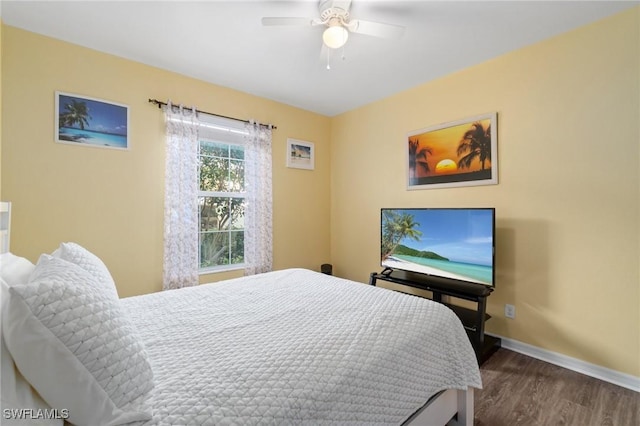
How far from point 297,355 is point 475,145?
8.29ft

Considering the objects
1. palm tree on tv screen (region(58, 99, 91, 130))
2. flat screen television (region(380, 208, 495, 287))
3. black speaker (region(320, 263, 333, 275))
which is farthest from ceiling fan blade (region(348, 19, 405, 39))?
black speaker (region(320, 263, 333, 275))

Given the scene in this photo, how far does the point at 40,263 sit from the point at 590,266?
3216mm

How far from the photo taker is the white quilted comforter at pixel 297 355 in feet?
2.76

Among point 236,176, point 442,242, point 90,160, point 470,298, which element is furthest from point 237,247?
point 470,298

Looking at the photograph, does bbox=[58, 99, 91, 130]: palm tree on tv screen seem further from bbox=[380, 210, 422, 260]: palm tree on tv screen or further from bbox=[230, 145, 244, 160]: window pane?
bbox=[380, 210, 422, 260]: palm tree on tv screen

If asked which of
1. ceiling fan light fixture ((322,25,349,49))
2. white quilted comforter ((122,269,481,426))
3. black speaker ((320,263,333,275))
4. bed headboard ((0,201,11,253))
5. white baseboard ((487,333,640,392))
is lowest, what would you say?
white baseboard ((487,333,640,392))

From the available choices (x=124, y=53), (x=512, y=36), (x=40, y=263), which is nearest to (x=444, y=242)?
(x=512, y=36)

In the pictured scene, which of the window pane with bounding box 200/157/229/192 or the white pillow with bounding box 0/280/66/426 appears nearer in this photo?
the white pillow with bounding box 0/280/66/426

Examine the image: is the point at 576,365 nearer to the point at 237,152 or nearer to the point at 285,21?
the point at 285,21

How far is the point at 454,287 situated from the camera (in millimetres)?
2461

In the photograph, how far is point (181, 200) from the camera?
2.79 m

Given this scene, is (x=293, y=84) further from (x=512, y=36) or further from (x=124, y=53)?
(x=512, y=36)

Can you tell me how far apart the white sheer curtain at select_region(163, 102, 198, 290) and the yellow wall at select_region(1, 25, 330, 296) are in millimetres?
89

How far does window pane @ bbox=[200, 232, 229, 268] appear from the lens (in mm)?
3064
